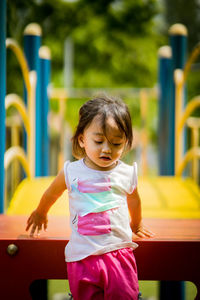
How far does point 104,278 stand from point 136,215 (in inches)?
12.2

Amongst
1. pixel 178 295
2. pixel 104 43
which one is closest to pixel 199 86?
pixel 104 43

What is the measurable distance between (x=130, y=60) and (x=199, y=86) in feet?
7.16

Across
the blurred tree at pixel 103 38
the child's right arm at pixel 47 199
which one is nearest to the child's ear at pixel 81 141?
the child's right arm at pixel 47 199

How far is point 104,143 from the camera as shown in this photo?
1.33 m

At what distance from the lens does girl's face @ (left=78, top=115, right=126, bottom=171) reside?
133 centimetres

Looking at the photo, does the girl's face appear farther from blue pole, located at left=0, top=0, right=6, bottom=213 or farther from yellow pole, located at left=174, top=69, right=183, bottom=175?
yellow pole, located at left=174, top=69, right=183, bottom=175

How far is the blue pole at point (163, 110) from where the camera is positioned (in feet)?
11.9

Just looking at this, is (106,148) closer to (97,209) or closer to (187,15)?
(97,209)

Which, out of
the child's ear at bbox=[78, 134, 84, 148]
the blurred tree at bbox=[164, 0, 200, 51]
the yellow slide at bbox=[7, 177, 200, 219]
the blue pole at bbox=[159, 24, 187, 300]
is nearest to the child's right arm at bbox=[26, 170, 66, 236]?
the child's ear at bbox=[78, 134, 84, 148]

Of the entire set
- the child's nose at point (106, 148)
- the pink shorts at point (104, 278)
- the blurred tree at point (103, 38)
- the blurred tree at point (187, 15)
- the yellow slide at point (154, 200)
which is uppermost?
the blurred tree at point (187, 15)

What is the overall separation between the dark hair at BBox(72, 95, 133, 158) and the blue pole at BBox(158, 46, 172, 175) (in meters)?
2.24

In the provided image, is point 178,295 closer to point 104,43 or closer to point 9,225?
point 9,225

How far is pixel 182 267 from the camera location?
146cm

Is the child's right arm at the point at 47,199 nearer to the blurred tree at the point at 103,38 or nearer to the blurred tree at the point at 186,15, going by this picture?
the blurred tree at the point at 103,38
